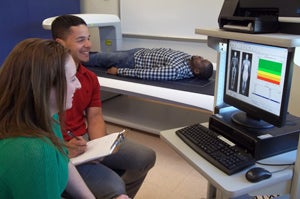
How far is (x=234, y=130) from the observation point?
123 cm

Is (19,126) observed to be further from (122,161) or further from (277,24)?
(277,24)

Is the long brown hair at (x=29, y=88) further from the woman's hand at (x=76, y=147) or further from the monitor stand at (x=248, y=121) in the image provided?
the monitor stand at (x=248, y=121)

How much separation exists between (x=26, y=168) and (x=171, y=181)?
4.94 ft

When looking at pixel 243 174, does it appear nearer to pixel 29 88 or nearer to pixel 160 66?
pixel 29 88

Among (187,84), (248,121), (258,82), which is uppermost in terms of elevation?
(258,82)

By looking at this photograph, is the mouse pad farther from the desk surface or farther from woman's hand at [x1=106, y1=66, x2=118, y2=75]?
the desk surface

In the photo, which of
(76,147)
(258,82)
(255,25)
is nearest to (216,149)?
(258,82)

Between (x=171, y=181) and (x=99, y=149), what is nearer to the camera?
(x=99, y=149)

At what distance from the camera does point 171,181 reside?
2.16m

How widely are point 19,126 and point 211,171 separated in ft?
2.11

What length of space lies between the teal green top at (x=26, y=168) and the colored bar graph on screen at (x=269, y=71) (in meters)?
0.81

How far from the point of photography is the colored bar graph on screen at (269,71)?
3.61 feet

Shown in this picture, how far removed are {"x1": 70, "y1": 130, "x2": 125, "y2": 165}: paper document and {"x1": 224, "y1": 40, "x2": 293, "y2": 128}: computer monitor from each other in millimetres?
542

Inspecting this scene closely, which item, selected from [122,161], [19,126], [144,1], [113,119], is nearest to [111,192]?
[122,161]
